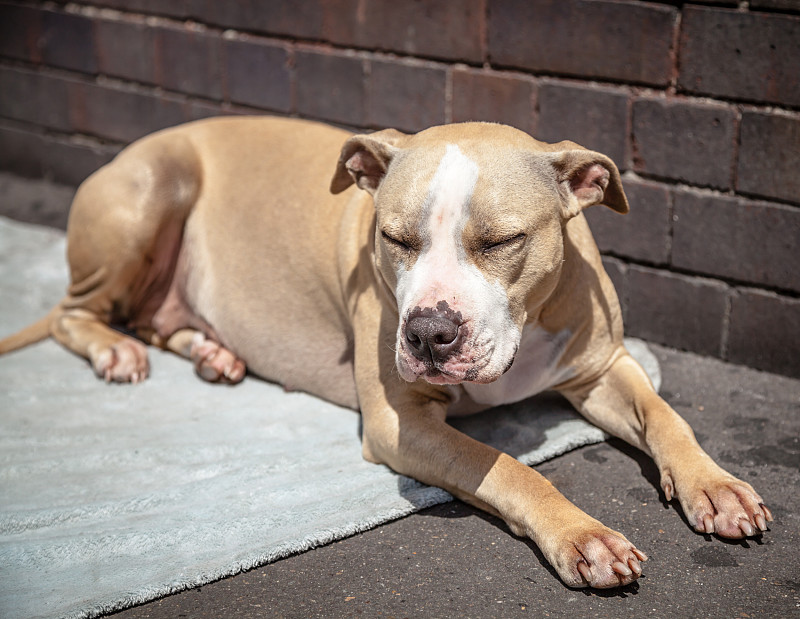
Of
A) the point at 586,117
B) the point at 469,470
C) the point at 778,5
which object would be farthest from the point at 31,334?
the point at 778,5

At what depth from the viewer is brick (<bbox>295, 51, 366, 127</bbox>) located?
479 cm

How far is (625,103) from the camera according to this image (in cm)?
398

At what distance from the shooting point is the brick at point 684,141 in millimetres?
3803

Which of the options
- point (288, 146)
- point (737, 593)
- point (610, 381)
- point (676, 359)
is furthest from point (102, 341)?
point (737, 593)

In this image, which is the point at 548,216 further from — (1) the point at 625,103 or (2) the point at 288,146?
(2) the point at 288,146

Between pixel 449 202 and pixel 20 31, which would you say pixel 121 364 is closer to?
pixel 449 202

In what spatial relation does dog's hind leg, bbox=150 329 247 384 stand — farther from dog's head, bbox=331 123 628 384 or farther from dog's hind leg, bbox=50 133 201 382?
dog's head, bbox=331 123 628 384

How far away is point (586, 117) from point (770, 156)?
2.53 ft

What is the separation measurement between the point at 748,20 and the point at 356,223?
1.64m

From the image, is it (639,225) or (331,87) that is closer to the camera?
(639,225)

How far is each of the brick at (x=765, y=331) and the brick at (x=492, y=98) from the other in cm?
120

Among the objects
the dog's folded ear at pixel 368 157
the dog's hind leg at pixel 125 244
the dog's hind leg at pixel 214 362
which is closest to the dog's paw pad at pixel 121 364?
the dog's hind leg at pixel 125 244

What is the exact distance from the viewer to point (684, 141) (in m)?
3.91

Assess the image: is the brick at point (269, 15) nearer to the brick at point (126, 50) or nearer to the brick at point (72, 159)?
the brick at point (126, 50)
